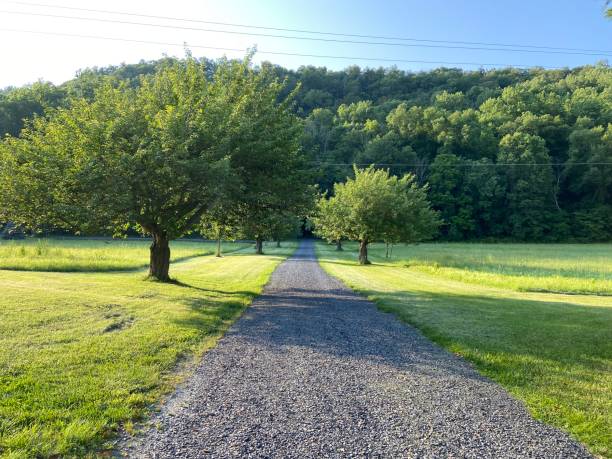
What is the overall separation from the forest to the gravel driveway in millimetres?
75584

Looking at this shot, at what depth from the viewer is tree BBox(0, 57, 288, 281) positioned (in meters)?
12.4

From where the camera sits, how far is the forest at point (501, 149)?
88438 mm

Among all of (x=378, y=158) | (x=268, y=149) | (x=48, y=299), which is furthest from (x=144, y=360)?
(x=378, y=158)

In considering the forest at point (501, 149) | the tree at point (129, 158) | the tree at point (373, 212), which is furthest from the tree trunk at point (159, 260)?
the forest at point (501, 149)

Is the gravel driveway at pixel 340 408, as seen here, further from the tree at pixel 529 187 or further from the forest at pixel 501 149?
the tree at pixel 529 187

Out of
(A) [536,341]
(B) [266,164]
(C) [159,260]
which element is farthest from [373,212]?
(A) [536,341]

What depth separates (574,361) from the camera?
280 inches

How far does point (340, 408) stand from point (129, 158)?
Answer: 1015 cm

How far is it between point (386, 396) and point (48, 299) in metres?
9.61

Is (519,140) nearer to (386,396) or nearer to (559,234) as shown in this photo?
(559,234)

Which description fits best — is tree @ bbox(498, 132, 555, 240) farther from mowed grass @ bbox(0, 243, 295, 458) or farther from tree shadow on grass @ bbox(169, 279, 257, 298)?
mowed grass @ bbox(0, 243, 295, 458)

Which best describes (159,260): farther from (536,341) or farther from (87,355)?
(536,341)

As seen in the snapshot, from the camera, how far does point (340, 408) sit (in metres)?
4.88

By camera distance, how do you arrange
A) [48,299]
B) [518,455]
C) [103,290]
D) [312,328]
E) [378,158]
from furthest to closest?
[378,158], [103,290], [48,299], [312,328], [518,455]
